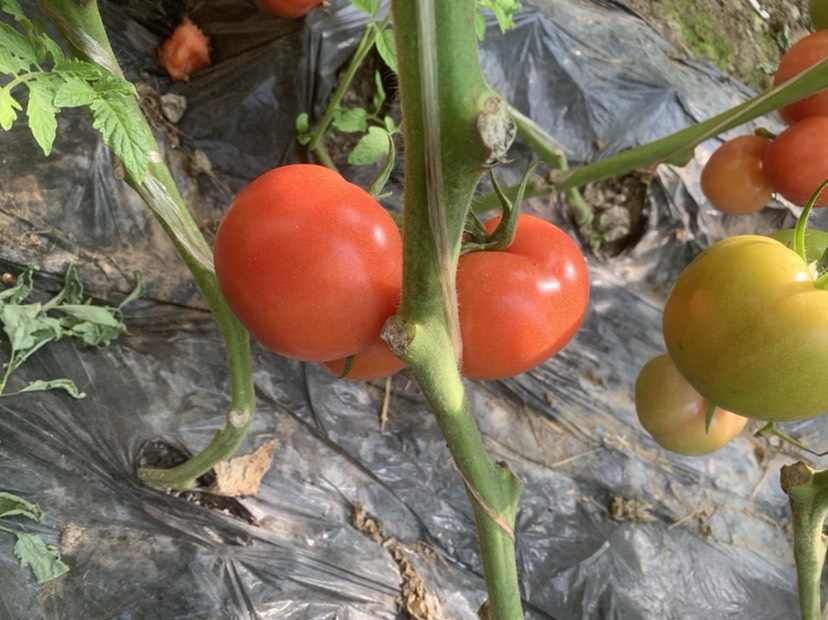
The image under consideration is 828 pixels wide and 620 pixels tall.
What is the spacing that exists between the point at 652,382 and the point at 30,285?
3.72 feet

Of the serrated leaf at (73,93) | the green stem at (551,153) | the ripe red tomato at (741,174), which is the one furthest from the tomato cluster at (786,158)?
the serrated leaf at (73,93)

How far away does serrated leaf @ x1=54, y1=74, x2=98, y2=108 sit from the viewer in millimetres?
696

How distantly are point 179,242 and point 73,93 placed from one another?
0.23 meters

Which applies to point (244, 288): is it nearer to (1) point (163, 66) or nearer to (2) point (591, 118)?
(1) point (163, 66)

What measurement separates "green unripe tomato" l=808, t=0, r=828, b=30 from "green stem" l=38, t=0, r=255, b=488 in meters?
1.07

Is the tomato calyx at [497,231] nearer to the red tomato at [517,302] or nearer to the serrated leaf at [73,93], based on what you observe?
the red tomato at [517,302]

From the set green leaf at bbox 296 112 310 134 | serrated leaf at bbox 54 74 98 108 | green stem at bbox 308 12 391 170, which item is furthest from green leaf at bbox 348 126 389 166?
serrated leaf at bbox 54 74 98 108

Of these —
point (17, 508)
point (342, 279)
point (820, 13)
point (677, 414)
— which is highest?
point (820, 13)

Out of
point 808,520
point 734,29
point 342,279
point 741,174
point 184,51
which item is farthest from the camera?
point 734,29

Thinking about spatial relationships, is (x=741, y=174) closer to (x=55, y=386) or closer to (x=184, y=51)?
(x=184, y=51)

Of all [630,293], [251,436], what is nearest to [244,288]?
[251,436]

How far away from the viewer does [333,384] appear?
1.34 meters

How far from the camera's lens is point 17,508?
37.2 inches

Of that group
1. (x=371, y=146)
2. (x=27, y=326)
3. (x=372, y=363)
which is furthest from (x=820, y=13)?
(x=27, y=326)
